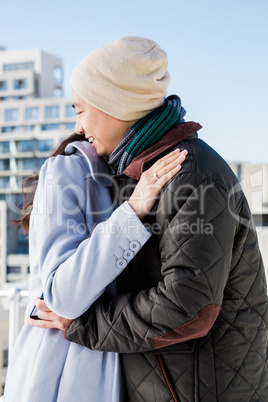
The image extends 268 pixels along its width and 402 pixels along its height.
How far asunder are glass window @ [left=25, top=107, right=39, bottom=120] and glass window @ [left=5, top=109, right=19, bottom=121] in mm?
913

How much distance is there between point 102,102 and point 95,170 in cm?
15

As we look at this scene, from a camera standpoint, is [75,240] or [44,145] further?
[44,145]

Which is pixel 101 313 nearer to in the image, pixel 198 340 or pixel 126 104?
pixel 198 340

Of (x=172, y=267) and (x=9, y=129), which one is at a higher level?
(x=172, y=267)

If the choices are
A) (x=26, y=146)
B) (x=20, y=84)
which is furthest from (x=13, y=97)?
(x=26, y=146)

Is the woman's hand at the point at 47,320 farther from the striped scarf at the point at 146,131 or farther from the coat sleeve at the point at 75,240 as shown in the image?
the striped scarf at the point at 146,131

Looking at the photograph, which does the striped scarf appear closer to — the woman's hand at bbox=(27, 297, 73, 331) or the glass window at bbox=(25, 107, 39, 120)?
the woman's hand at bbox=(27, 297, 73, 331)

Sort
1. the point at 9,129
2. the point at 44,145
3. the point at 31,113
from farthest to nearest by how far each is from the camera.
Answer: the point at 9,129, the point at 31,113, the point at 44,145

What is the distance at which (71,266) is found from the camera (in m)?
0.85

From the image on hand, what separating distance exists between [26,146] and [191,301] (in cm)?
3927

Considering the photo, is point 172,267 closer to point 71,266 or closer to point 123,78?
point 71,266

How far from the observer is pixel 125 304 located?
2.79ft

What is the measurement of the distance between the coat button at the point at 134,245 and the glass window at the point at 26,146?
38860 mm

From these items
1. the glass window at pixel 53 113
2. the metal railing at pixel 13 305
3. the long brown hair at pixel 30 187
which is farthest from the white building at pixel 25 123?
the long brown hair at pixel 30 187
